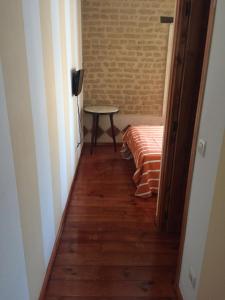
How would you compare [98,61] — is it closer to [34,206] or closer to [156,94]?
[156,94]

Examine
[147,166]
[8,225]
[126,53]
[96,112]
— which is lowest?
[147,166]

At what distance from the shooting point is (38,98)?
163cm

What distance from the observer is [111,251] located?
2.22 metres

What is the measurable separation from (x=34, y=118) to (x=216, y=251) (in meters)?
1.26

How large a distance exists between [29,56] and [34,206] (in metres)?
0.89

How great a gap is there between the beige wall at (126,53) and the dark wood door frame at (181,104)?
105 inches

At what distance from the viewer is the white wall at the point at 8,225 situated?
42.8 inches

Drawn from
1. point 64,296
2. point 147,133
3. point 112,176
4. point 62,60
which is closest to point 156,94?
point 147,133

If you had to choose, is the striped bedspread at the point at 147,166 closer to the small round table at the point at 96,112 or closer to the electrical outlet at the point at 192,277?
the small round table at the point at 96,112

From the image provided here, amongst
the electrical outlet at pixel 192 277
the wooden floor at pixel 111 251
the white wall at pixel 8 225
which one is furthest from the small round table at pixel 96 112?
the white wall at pixel 8 225

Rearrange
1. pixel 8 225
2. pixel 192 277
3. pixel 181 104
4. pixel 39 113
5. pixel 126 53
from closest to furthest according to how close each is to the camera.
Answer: pixel 8 225 < pixel 192 277 < pixel 39 113 < pixel 181 104 < pixel 126 53

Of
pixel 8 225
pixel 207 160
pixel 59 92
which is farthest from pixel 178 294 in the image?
pixel 59 92

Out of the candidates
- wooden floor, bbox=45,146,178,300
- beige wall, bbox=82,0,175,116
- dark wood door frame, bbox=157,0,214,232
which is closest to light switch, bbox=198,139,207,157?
dark wood door frame, bbox=157,0,214,232

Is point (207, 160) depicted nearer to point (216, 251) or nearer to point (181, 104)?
point (216, 251)
